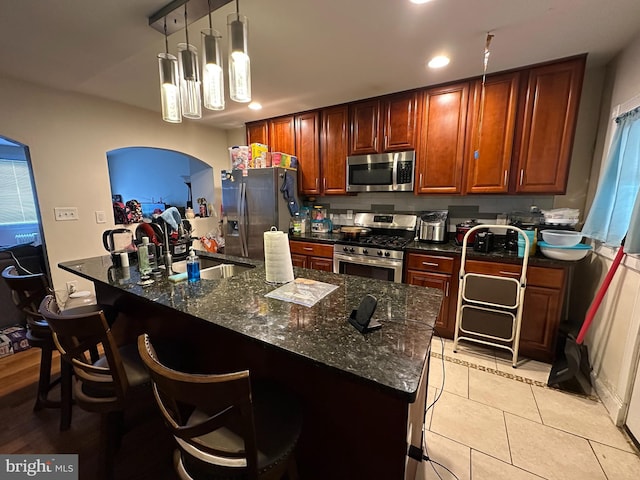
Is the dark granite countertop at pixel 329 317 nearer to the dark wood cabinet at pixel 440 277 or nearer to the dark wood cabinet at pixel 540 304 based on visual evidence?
the dark wood cabinet at pixel 440 277

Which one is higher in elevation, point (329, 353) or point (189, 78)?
point (189, 78)

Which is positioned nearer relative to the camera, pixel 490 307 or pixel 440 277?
pixel 490 307

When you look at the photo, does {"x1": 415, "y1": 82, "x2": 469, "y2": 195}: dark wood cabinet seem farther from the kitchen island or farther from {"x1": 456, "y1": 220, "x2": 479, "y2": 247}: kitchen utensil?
the kitchen island

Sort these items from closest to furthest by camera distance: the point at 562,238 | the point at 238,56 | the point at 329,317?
1. the point at 329,317
2. the point at 238,56
3. the point at 562,238

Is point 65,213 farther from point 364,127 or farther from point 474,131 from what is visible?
point 474,131

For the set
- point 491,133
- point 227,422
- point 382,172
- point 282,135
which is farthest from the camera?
point 282,135

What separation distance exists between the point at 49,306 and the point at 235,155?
278 cm

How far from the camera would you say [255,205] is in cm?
335

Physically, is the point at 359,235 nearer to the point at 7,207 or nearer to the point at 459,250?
the point at 459,250

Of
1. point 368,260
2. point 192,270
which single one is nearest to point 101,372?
point 192,270

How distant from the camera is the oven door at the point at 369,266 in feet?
8.58

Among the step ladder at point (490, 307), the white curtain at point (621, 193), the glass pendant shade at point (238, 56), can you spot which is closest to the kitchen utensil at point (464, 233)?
the step ladder at point (490, 307)

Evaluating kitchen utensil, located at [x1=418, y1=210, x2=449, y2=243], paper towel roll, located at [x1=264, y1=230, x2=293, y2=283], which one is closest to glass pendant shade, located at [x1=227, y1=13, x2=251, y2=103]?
paper towel roll, located at [x1=264, y1=230, x2=293, y2=283]

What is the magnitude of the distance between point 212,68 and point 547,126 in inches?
101
